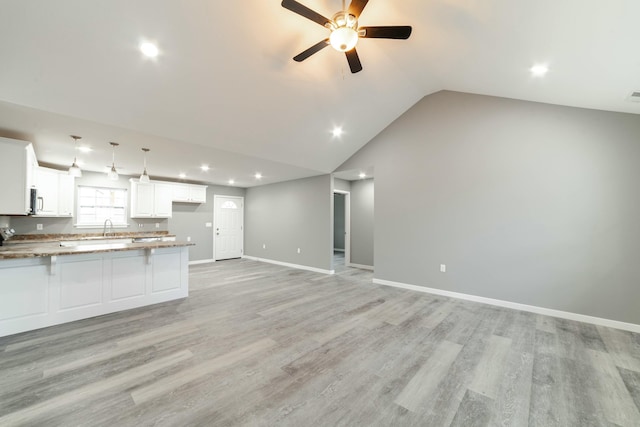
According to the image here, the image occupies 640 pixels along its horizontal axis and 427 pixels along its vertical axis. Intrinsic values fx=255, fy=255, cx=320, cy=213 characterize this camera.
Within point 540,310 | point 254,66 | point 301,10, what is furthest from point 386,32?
point 540,310

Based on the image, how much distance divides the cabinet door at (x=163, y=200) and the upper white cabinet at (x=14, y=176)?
10.7ft

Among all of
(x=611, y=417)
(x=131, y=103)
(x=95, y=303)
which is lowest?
(x=611, y=417)

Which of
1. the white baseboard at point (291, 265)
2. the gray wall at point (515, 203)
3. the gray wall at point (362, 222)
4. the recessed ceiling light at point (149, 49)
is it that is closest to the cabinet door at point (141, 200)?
the white baseboard at point (291, 265)

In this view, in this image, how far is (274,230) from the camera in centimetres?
771

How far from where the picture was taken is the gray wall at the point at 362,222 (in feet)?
23.3

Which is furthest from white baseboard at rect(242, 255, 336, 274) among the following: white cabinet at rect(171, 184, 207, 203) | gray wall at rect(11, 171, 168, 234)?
gray wall at rect(11, 171, 168, 234)

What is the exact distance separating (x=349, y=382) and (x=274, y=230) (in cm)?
591

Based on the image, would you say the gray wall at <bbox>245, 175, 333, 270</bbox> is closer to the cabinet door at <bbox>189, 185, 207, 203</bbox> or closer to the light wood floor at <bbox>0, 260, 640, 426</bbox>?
the cabinet door at <bbox>189, 185, 207, 203</bbox>

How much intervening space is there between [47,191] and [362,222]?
22.8 feet

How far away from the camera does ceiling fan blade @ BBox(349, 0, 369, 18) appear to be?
6.41 ft

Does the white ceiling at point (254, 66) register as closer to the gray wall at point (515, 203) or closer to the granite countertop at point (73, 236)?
the gray wall at point (515, 203)

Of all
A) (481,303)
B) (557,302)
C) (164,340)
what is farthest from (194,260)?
(557,302)

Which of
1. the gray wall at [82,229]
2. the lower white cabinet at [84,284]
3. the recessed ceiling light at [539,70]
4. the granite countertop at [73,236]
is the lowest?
the lower white cabinet at [84,284]

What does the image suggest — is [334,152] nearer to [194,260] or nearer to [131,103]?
[131,103]
